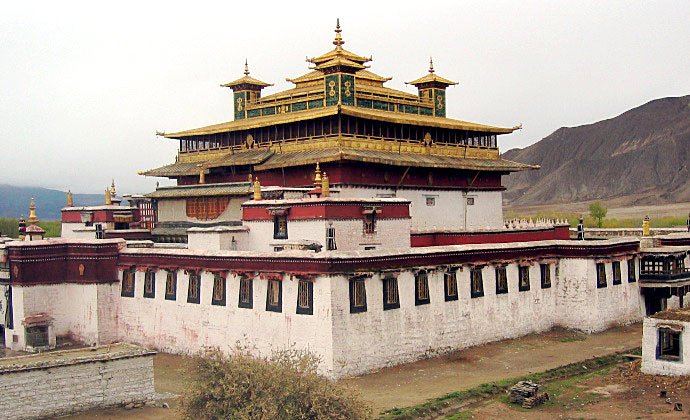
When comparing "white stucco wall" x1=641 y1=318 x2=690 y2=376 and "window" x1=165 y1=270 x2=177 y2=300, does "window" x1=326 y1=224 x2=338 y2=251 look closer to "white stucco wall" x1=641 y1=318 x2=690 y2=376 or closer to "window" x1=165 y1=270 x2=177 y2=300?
"window" x1=165 y1=270 x2=177 y2=300

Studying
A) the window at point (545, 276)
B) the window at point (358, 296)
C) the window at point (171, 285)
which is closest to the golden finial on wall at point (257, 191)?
the window at point (171, 285)

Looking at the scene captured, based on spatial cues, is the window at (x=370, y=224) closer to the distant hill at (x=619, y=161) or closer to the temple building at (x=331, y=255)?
the temple building at (x=331, y=255)

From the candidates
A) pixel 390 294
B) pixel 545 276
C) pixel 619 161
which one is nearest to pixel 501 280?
pixel 545 276

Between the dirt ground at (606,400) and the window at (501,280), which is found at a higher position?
the window at (501,280)

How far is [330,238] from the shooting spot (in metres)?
34.1

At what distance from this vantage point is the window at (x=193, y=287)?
1404 inches

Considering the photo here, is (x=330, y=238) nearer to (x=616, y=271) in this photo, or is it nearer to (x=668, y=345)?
(x=668, y=345)

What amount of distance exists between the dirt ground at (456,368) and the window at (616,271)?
2.31 meters

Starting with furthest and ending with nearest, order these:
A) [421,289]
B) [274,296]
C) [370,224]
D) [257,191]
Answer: [257,191] < [370,224] < [421,289] < [274,296]

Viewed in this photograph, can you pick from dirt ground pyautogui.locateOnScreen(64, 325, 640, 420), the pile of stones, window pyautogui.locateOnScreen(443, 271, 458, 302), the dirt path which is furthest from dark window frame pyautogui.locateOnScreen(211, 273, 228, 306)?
the pile of stones

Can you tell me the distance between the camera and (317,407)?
2073cm

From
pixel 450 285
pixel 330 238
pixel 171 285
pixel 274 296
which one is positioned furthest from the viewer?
pixel 171 285

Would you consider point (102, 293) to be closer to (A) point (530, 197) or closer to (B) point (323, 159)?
(B) point (323, 159)

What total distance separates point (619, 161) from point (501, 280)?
465 ft
